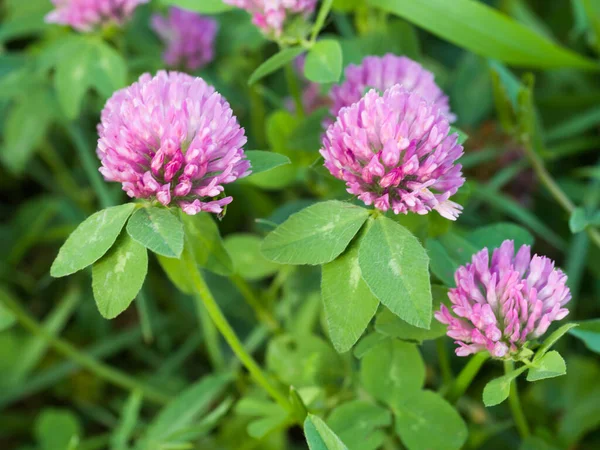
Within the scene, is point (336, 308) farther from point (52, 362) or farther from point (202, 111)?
point (52, 362)

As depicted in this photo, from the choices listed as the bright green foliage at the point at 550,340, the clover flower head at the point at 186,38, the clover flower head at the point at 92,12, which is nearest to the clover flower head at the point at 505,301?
the bright green foliage at the point at 550,340

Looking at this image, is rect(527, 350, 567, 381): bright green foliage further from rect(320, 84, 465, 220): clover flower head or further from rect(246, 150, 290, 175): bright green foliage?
rect(246, 150, 290, 175): bright green foliage

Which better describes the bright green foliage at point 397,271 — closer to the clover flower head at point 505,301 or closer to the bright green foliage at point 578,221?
the clover flower head at point 505,301

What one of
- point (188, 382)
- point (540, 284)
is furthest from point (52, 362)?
point (540, 284)

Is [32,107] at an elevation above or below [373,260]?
below

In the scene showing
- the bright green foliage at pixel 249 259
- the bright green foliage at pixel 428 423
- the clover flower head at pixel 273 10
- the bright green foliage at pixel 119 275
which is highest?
the clover flower head at pixel 273 10

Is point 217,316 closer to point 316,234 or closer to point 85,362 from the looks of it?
point 316,234

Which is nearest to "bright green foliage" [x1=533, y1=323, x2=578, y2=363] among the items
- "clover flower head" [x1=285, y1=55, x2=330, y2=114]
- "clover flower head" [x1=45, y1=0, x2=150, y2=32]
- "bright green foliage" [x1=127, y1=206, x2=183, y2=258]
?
"bright green foliage" [x1=127, y1=206, x2=183, y2=258]
